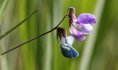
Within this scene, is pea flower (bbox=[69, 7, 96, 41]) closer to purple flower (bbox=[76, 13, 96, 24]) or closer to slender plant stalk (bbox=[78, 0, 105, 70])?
purple flower (bbox=[76, 13, 96, 24])

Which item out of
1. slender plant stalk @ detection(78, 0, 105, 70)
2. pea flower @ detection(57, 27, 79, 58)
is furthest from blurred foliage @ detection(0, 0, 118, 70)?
pea flower @ detection(57, 27, 79, 58)

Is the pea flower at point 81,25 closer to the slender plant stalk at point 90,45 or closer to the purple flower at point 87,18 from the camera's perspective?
the purple flower at point 87,18

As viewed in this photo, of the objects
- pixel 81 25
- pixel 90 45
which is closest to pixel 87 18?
pixel 81 25

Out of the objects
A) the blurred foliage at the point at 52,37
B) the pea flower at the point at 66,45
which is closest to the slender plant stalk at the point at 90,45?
the blurred foliage at the point at 52,37

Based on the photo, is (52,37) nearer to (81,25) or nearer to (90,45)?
(90,45)

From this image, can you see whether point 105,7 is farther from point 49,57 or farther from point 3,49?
point 3,49

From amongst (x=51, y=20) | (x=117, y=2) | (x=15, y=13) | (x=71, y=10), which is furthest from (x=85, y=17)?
(x=15, y=13)
